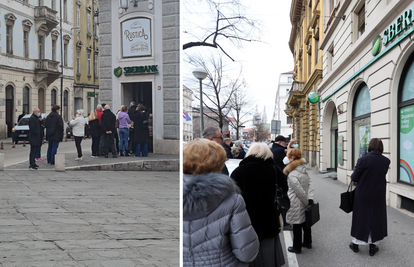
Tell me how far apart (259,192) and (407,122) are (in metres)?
0.95

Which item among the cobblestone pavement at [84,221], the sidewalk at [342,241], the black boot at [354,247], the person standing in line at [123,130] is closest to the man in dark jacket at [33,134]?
the cobblestone pavement at [84,221]

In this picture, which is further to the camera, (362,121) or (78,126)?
(78,126)

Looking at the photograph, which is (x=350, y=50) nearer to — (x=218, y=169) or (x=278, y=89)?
(x=278, y=89)

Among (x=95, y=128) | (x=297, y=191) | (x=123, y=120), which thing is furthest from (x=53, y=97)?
(x=297, y=191)

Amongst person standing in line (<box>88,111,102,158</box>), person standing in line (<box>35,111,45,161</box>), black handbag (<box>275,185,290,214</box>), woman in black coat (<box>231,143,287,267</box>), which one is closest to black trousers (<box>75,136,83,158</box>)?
person standing in line (<box>88,111,102,158</box>)

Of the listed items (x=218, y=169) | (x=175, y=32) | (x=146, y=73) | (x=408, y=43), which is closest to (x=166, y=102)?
(x=146, y=73)

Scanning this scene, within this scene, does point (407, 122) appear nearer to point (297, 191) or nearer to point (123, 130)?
point (123, 130)

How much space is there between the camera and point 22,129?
10.0 ft

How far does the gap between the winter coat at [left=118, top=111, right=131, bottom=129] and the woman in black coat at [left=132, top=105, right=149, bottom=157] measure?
0.05 meters

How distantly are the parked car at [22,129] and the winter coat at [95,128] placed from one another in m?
0.51

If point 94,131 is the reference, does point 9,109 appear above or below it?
above

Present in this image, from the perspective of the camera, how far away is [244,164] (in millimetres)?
2439

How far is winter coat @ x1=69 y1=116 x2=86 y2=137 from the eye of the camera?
3193mm

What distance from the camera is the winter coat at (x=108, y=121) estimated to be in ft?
8.88
